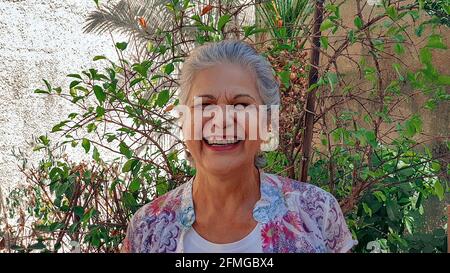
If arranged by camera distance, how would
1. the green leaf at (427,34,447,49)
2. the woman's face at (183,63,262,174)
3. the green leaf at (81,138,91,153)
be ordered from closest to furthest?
1. the woman's face at (183,63,262,174)
2. the green leaf at (427,34,447,49)
3. the green leaf at (81,138,91,153)

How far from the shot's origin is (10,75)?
606 centimetres

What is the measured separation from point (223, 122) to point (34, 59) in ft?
15.3

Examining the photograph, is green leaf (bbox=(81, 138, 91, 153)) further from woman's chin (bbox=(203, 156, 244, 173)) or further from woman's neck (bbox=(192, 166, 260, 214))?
woman's chin (bbox=(203, 156, 244, 173))

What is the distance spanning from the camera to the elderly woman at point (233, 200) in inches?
75.7

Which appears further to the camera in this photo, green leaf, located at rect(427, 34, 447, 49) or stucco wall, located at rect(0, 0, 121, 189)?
stucco wall, located at rect(0, 0, 121, 189)

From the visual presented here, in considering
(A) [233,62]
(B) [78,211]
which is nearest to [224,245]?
(A) [233,62]

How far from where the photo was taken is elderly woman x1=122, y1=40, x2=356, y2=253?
1922mm

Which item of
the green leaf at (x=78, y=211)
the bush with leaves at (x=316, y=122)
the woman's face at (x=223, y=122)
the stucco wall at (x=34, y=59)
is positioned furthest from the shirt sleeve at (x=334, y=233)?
the stucco wall at (x=34, y=59)

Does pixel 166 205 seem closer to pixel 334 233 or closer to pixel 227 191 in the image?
pixel 227 191

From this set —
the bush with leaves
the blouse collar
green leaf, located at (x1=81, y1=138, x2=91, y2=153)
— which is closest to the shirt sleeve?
the blouse collar

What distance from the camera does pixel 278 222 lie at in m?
1.96

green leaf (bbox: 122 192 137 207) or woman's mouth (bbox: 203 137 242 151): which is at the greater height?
woman's mouth (bbox: 203 137 242 151)
